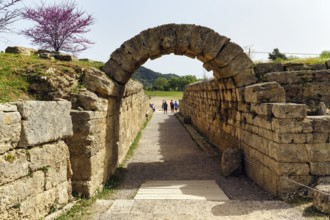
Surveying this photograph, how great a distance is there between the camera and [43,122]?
5.14 metres

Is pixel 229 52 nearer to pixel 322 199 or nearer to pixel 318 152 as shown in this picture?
pixel 318 152

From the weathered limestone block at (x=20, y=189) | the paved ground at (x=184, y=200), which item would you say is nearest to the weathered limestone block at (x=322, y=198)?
the paved ground at (x=184, y=200)

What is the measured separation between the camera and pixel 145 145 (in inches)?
574

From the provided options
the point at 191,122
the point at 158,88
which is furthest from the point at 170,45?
the point at 158,88

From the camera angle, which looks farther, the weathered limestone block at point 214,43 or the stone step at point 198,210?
the weathered limestone block at point 214,43

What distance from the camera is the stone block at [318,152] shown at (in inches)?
267

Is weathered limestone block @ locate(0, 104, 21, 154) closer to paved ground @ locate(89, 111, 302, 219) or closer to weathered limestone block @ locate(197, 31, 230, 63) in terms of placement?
paved ground @ locate(89, 111, 302, 219)

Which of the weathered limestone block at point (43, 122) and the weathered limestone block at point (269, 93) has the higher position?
the weathered limestone block at point (269, 93)

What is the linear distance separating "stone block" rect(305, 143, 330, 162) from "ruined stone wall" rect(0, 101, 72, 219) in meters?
4.65

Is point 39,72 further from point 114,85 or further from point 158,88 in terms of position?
point 158,88

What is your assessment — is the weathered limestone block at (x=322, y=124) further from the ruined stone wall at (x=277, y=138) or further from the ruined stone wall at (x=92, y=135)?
the ruined stone wall at (x=92, y=135)

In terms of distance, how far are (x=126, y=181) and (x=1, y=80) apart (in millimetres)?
3974

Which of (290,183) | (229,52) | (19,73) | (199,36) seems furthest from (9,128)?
(229,52)

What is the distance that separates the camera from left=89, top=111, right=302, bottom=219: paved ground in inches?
232
